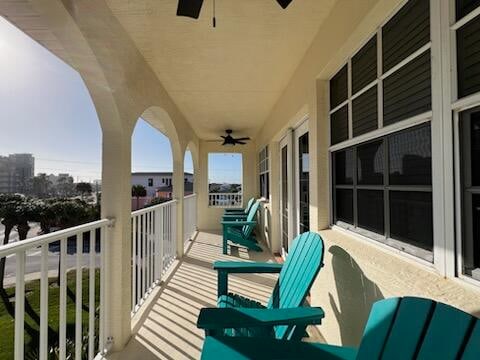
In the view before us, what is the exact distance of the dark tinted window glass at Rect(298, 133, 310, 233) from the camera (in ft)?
10.3

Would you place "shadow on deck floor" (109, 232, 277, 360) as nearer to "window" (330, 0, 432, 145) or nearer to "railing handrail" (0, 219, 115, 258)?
"railing handrail" (0, 219, 115, 258)

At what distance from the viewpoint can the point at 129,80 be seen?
94.4 inches

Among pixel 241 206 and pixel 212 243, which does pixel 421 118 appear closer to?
pixel 212 243

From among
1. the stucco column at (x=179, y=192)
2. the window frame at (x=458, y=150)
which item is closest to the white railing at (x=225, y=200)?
the stucco column at (x=179, y=192)

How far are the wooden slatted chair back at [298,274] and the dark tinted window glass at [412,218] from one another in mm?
474

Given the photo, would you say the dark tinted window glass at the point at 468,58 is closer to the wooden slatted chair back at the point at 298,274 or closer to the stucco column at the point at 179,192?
the wooden slatted chair back at the point at 298,274

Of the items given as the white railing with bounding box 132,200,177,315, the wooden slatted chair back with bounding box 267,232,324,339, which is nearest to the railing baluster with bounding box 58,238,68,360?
the white railing with bounding box 132,200,177,315

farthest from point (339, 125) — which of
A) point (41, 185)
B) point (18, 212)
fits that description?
point (41, 185)

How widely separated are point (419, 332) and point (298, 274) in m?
1.03

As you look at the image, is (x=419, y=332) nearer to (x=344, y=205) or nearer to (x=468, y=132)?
(x=468, y=132)

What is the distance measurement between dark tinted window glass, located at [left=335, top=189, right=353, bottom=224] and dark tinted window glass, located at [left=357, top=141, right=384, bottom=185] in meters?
0.21

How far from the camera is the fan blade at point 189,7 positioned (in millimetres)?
1384

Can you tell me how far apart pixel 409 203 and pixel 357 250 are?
0.43 m

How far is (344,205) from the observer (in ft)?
6.89
